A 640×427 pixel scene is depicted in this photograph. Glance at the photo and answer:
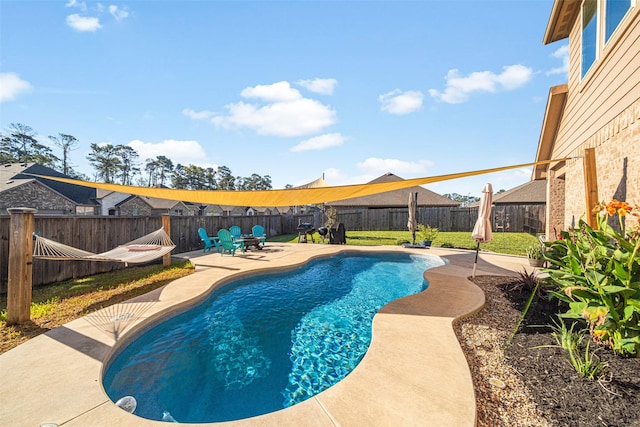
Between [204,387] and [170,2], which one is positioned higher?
[170,2]

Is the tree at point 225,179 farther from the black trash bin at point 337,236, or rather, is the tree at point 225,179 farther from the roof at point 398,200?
the black trash bin at point 337,236

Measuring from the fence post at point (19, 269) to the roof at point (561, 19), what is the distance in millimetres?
10544

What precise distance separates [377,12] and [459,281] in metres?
7.10

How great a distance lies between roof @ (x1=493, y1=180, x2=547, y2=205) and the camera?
65.0 ft

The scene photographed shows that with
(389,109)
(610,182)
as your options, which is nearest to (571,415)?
(610,182)

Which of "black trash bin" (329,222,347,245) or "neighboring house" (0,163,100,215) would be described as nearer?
"black trash bin" (329,222,347,245)

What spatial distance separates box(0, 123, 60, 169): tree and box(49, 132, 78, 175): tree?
204cm

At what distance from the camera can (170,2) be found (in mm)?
6371

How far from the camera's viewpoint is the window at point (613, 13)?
3.54 metres

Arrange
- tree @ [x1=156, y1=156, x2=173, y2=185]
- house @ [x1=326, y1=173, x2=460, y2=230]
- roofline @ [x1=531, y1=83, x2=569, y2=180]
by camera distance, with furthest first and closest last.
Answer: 1. tree @ [x1=156, y1=156, x2=173, y2=185]
2. house @ [x1=326, y1=173, x2=460, y2=230]
3. roofline @ [x1=531, y1=83, x2=569, y2=180]

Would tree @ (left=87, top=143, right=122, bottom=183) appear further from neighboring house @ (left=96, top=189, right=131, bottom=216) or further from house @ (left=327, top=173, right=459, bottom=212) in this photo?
house @ (left=327, top=173, right=459, bottom=212)

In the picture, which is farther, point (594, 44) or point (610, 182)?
point (594, 44)

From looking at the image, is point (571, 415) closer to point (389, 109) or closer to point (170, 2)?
point (170, 2)

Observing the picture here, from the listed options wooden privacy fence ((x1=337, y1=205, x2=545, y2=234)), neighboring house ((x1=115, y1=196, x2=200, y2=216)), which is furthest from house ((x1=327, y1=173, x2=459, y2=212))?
neighboring house ((x1=115, y1=196, x2=200, y2=216))
